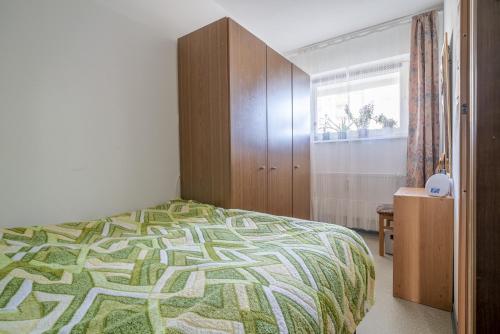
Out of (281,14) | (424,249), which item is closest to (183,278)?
(424,249)

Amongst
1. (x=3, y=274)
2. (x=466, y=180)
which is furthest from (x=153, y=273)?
(x=466, y=180)

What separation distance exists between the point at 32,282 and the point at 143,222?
0.73 metres

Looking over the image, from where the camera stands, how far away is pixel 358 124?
3.16 metres

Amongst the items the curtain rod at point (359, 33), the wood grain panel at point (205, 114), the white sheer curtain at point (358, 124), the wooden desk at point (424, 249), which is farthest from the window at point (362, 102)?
the wood grain panel at point (205, 114)

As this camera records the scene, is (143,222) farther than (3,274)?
Yes

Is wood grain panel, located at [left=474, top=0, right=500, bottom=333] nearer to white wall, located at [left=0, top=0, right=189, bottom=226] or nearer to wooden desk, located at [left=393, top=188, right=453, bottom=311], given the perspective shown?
wooden desk, located at [left=393, top=188, right=453, bottom=311]

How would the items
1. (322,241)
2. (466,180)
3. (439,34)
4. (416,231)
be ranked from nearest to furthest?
(466,180)
(322,241)
(416,231)
(439,34)

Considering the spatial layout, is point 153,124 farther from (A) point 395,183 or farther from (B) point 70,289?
(A) point 395,183

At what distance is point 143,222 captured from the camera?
4.83 feet

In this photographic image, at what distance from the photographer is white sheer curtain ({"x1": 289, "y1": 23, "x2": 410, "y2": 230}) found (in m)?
2.92

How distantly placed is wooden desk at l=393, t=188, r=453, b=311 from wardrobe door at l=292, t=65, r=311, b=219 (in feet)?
3.38

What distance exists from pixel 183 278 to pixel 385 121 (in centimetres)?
307

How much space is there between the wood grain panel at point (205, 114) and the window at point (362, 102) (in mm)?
2052

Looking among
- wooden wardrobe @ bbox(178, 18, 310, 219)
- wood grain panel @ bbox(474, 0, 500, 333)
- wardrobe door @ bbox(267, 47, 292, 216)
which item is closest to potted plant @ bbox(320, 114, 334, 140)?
wardrobe door @ bbox(267, 47, 292, 216)
